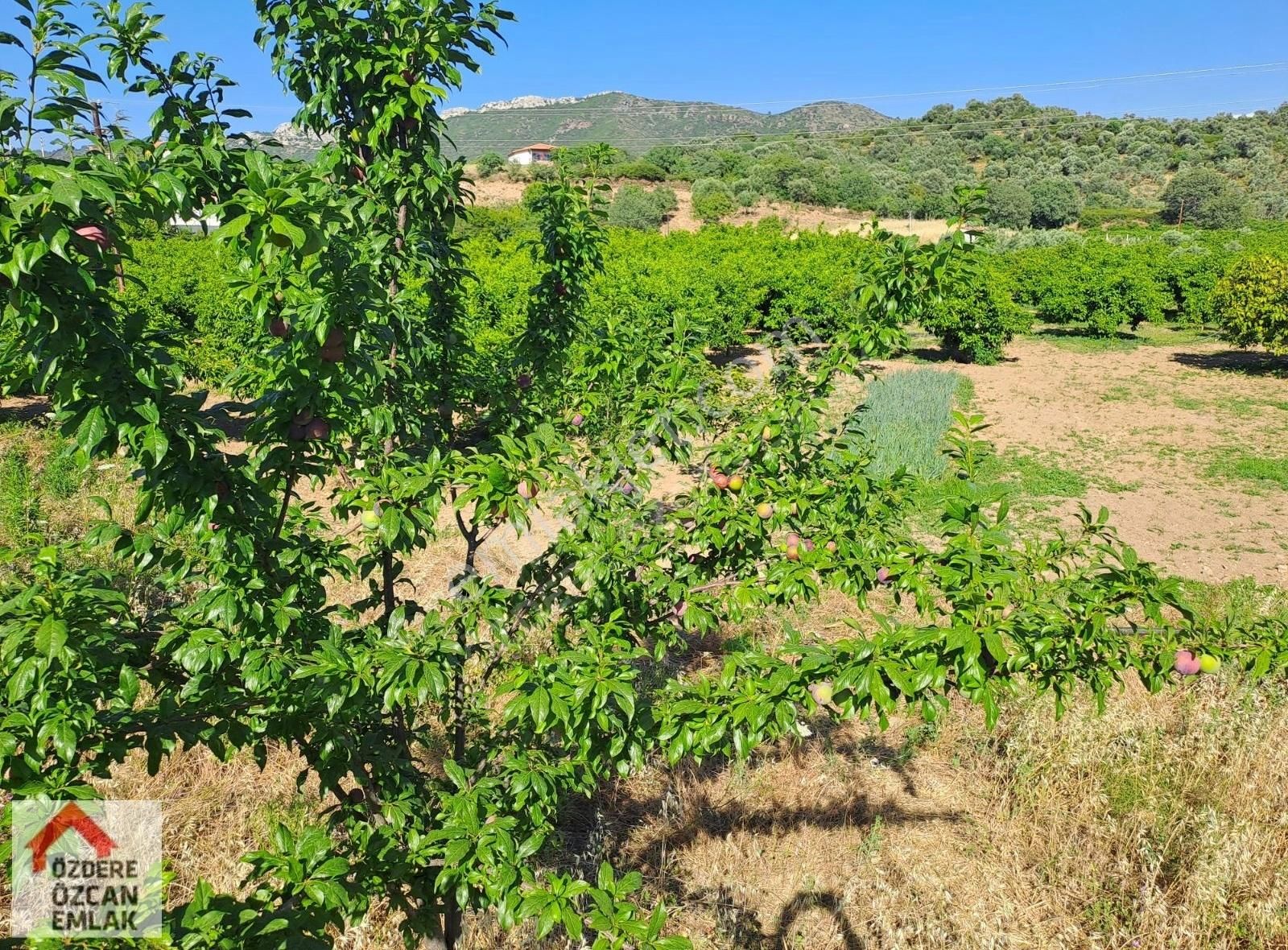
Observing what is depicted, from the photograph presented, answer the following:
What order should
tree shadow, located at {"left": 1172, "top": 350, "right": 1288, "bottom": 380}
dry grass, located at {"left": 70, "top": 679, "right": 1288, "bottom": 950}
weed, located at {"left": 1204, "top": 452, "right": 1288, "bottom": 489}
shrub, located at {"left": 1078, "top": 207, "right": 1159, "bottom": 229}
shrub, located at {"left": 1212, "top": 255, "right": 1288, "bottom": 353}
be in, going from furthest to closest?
shrub, located at {"left": 1078, "top": 207, "right": 1159, "bottom": 229}
tree shadow, located at {"left": 1172, "top": 350, "right": 1288, "bottom": 380}
shrub, located at {"left": 1212, "top": 255, "right": 1288, "bottom": 353}
weed, located at {"left": 1204, "top": 452, "right": 1288, "bottom": 489}
dry grass, located at {"left": 70, "top": 679, "right": 1288, "bottom": 950}

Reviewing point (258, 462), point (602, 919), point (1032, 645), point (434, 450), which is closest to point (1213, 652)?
point (1032, 645)

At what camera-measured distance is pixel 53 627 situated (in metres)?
1.46

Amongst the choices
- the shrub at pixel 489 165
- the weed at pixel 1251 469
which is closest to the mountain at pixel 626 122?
the shrub at pixel 489 165

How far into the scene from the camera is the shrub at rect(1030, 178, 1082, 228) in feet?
136

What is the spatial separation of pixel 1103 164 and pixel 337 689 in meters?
63.1

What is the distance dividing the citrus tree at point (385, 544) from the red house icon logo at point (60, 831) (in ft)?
0.22

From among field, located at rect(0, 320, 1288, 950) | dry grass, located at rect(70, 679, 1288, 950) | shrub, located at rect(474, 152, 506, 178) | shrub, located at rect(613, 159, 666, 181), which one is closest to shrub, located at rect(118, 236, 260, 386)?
dry grass, located at rect(70, 679, 1288, 950)

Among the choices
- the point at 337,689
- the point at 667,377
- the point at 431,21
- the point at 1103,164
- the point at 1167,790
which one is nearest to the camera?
the point at 337,689

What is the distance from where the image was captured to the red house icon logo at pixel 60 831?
146cm

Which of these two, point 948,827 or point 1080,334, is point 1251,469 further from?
point 1080,334

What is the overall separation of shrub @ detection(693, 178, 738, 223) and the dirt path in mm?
24608

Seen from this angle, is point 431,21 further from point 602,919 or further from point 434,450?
point 602,919

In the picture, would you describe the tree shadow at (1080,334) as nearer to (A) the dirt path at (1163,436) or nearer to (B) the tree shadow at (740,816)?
(A) the dirt path at (1163,436)

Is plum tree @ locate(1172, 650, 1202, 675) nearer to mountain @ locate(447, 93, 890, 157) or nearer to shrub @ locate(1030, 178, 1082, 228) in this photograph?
shrub @ locate(1030, 178, 1082, 228)
